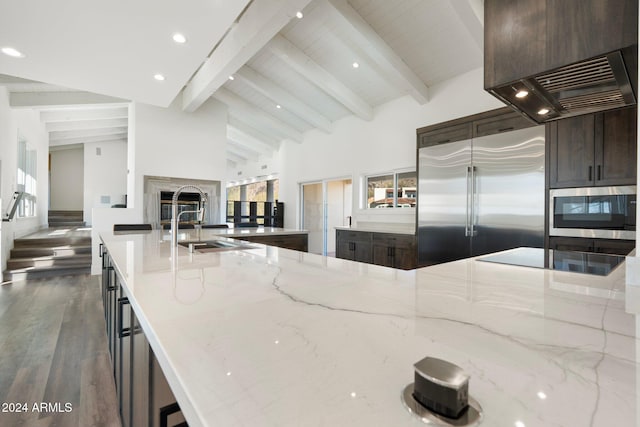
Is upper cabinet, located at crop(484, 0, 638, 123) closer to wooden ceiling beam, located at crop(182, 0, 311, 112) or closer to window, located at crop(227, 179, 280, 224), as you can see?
wooden ceiling beam, located at crop(182, 0, 311, 112)

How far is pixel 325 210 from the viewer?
7.10 meters

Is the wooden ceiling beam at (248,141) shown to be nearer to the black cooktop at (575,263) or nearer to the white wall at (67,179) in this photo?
the white wall at (67,179)

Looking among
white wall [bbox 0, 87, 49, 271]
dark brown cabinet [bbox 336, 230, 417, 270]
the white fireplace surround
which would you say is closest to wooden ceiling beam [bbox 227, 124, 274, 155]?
the white fireplace surround

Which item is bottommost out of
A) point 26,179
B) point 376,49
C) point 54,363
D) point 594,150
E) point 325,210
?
point 54,363

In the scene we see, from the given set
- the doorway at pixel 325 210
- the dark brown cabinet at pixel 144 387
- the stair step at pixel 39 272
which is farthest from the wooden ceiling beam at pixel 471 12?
the stair step at pixel 39 272

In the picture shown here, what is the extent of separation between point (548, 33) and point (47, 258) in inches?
290

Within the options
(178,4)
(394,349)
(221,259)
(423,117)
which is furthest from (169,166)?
(394,349)

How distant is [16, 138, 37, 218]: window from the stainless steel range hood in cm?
797

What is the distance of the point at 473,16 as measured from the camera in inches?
116

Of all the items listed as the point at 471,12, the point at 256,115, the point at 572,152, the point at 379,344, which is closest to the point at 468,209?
the point at 572,152

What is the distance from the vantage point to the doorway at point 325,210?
6.95 metres

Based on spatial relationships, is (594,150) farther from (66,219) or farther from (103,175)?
(66,219)

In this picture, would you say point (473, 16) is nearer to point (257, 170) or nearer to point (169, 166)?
point (169, 166)

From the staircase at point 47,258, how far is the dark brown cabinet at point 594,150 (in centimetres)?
713
